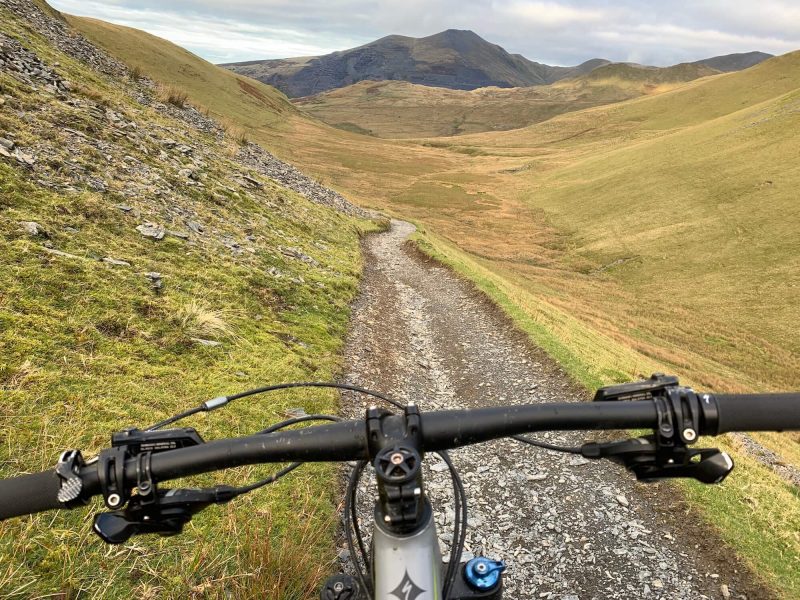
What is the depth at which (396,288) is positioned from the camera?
25.5 m

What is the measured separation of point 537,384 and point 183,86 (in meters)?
126

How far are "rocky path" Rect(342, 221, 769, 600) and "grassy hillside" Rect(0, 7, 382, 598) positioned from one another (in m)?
2.45

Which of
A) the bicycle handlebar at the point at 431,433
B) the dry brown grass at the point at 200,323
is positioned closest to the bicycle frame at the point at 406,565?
the bicycle handlebar at the point at 431,433

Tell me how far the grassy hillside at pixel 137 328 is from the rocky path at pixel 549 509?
2.45m

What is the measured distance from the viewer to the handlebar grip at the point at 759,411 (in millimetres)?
2086

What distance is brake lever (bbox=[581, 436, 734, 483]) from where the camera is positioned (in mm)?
2080

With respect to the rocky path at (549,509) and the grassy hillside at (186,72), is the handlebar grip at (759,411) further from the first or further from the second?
the grassy hillside at (186,72)

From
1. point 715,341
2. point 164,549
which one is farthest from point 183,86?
point 164,549

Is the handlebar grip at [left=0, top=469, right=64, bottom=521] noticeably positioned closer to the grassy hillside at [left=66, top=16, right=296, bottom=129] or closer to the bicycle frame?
the bicycle frame

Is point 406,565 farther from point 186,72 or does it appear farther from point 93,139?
point 186,72

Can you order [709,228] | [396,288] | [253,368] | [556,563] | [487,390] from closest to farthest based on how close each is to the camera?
[556,563] → [253,368] → [487,390] → [396,288] → [709,228]

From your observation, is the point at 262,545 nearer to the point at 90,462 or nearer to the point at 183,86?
the point at 90,462

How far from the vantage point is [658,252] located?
52.4 metres

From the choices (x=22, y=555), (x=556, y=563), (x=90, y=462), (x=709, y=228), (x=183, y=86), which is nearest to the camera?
(x=90, y=462)
